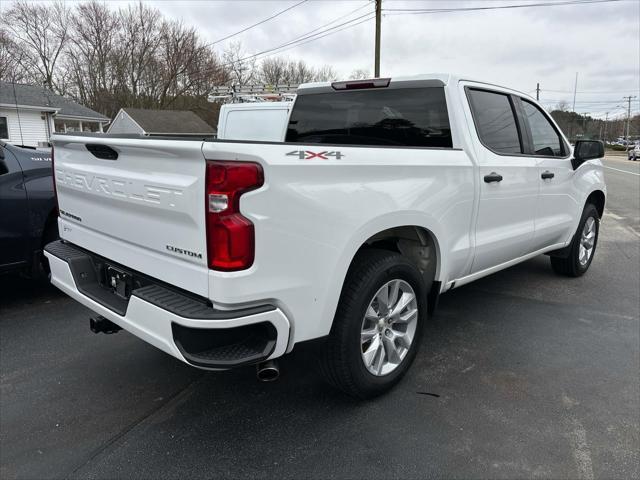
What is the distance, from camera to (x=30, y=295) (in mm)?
4828

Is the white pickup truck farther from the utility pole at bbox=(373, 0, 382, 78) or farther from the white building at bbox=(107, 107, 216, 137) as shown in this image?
the white building at bbox=(107, 107, 216, 137)

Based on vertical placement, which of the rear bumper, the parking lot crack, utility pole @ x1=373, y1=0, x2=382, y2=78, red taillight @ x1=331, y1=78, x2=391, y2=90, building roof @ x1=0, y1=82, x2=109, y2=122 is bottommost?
the parking lot crack

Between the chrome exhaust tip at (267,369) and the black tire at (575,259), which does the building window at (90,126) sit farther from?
the chrome exhaust tip at (267,369)

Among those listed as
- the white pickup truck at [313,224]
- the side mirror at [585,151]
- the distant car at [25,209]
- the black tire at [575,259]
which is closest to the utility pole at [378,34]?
the black tire at [575,259]

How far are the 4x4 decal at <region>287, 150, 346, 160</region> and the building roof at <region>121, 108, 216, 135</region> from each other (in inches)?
1380

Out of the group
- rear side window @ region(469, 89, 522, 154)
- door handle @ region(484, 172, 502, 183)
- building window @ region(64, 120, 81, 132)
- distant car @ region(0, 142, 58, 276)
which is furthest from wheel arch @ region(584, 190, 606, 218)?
building window @ region(64, 120, 81, 132)

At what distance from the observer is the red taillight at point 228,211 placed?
1964 millimetres

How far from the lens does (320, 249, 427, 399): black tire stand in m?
2.53

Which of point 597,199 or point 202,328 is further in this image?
point 597,199

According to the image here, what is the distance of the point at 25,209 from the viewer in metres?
4.22

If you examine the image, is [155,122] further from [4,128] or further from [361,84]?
[361,84]

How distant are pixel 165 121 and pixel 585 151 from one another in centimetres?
3777

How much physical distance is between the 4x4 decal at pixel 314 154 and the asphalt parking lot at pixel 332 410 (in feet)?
4.72

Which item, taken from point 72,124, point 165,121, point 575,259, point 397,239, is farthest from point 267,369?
point 165,121
